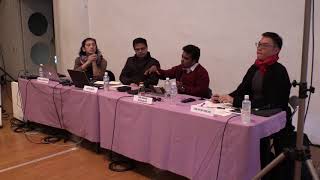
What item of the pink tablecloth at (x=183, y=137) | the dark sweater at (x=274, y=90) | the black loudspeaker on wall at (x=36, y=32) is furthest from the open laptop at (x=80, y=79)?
the black loudspeaker on wall at (x=36, y=32)

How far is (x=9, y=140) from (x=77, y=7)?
266cm

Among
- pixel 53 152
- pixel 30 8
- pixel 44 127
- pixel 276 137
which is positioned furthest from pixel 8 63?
pixel 276 137

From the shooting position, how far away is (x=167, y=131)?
2574mm

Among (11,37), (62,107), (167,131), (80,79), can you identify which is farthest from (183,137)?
(11,37)

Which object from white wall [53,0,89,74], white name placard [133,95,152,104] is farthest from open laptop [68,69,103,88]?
Answer: white wall [53,0,89,74]

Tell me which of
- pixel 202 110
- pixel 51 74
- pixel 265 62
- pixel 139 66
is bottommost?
pixel 202 110

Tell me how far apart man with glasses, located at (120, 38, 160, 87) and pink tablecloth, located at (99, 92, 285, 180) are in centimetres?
65

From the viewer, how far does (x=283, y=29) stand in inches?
144

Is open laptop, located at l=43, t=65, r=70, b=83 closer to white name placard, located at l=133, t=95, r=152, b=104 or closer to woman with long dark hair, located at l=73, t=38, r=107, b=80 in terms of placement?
woman with long dark hair, located at l=73, t=38, r=107, b=80

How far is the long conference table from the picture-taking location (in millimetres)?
2168

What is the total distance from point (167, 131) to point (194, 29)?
2.22m

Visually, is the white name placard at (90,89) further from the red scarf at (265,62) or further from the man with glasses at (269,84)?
the red scarf at (265,62)

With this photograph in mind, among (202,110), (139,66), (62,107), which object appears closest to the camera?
(202,110)

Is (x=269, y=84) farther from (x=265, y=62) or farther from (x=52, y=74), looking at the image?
(x=52, y=74)
